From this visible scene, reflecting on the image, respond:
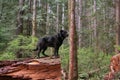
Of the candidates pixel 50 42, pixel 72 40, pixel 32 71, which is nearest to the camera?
pixel 32 71

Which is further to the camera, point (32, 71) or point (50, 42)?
point (50, 42)

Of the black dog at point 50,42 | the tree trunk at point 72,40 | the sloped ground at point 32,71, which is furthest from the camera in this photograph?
the tree trunk at point 72,40

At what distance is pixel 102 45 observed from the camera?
2238 centimetres

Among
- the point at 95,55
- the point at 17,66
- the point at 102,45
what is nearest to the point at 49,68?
the point at 17,66

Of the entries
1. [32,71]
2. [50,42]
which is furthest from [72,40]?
[32,71]

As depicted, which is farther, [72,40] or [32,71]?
[72,40]

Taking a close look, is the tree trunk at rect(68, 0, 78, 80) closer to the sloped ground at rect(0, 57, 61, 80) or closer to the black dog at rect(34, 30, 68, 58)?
the black dog at rect(34, 30, 68, 58)

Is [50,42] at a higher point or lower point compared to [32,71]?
higher

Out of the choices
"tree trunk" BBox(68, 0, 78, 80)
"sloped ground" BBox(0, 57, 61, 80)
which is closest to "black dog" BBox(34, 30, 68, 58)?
"tree trunk" BBox(68, 0, 78, 80)

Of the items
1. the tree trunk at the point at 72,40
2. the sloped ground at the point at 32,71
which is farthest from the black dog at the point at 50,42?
the sloped ground at the point at 32,71

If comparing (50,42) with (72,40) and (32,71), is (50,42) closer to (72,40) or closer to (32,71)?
(72,40)

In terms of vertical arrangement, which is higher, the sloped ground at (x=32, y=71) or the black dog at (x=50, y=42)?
the black dog at (x=50, y=42)

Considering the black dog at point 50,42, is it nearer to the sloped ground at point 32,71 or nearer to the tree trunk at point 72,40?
the tree trunk at point 72,40

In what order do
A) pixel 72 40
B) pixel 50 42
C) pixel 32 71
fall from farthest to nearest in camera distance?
1. pixel 72 40
2. pixel 50 42
3. pixel 32 71
